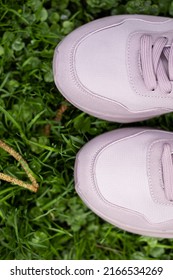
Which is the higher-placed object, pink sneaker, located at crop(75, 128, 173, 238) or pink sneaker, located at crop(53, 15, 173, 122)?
pink sneaker, located at crop(53, 15, 173, 122)

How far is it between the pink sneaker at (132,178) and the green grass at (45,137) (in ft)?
0.32

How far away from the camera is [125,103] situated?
132cm

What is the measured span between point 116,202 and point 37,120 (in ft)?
1.08

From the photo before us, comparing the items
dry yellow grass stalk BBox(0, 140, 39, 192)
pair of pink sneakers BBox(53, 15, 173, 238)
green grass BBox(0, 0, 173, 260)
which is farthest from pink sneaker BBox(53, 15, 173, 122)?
dry yellow grass stalk BBox(0, 140, 39, 192)

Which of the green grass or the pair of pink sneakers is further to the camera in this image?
the green grass

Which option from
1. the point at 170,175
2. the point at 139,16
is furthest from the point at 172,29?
the point at 170,175

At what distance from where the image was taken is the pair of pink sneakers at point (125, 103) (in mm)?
1306

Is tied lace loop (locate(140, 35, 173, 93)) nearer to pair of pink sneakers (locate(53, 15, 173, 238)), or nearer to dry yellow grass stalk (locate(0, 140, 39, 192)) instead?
pair of pink sneakers (locate(53, 15, 173, 238))

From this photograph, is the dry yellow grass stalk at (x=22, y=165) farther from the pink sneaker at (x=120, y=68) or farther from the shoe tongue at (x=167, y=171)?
the shoe tongue at (x=167, y=171)

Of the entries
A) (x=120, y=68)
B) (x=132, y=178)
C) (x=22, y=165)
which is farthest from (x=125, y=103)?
(x=22, y=165)

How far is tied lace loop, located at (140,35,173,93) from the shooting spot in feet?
4.24

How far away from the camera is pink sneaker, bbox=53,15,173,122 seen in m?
1.30

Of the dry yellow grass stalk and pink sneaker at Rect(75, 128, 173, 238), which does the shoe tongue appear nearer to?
pink sneaker at Rect(75, 128, 173, 238)

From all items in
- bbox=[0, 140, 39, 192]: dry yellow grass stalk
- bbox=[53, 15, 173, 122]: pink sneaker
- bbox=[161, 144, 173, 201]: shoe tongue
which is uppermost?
bbox=[53, 15, 173, 122]: pink sneaker
